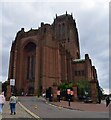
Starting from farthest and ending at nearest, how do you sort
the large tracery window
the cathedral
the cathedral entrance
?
the large tracery window
the cathedral entrance
the cathedral

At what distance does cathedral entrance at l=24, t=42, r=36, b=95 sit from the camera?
7044cm

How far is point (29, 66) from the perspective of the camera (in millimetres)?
73188

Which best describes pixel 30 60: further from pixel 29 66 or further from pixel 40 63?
pixel 40 63

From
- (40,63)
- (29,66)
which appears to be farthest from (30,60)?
(40,63)

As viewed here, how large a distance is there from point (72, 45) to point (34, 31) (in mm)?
23734

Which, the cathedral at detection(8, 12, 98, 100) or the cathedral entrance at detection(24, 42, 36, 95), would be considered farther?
the cathedral entrance at detection(24, 42, 36, 95)

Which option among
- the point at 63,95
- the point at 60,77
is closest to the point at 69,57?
the point at 60,77

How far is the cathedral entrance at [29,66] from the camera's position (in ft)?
231

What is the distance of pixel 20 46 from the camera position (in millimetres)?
73750

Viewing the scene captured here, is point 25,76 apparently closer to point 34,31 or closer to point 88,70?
point 34,31

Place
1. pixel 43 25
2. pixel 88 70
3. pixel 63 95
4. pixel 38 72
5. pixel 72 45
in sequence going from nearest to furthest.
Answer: pixel 63 95, pixel 38 72, pixel 43 25, pixel 88 70, pixel 72 45

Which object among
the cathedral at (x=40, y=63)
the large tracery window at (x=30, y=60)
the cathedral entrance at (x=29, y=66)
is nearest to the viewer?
the cathedral at (x=40, y=63)

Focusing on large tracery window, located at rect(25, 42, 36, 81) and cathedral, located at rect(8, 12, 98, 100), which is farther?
large tracery window, located at rect(25, 42, 36, 81)

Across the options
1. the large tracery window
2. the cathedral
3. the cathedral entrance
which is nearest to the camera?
the cathedral
